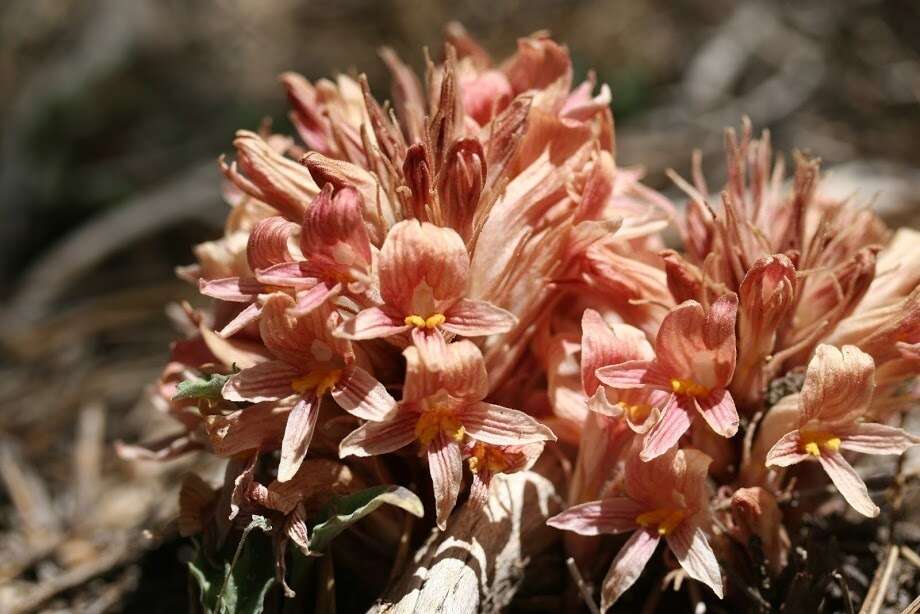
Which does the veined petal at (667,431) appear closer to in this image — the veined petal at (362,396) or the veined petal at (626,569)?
the veined petal at (626,569)

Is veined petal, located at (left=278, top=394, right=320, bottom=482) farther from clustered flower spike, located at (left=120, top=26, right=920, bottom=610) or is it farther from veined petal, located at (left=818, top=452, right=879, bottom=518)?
veined petal, located at (left=818, top=452, right=879, bottom=518)

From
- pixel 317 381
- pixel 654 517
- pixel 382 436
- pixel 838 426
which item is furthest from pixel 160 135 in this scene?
pixel 838 426

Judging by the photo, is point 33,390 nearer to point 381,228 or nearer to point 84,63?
point 84,63

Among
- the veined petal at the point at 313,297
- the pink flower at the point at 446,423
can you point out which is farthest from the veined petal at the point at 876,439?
the veined petal at the point at 313,297

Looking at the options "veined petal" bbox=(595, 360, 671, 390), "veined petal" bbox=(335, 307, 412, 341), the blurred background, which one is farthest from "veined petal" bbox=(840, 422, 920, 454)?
the blurred background

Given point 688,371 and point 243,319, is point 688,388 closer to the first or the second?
point 688,371
